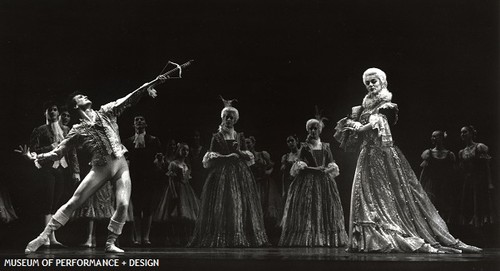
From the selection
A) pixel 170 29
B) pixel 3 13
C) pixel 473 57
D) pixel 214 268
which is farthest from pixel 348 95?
pixel 3 13

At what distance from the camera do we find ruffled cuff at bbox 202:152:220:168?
8367mm

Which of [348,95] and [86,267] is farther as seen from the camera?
[348,95]

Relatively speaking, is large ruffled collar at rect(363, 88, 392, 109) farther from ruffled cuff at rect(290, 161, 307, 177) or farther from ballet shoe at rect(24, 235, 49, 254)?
ballet shoe at rect(24, 235, 49, 254)

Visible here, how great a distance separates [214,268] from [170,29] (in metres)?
3.80

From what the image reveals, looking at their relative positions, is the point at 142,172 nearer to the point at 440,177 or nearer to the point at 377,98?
the point at 377,98

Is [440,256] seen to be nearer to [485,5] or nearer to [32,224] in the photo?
[485,5]

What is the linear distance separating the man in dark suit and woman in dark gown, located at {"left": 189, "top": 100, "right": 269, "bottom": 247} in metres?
0.69

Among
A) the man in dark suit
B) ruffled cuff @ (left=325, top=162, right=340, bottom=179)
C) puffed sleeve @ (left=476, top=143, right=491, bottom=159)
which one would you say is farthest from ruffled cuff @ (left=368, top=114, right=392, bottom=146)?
the man in dark suit

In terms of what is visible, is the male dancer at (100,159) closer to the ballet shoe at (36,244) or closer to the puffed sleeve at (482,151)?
the ballet shoe at (36,244)

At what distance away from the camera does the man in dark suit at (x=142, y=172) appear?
8.57 metres

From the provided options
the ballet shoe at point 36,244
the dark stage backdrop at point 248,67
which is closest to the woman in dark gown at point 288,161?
Result: the dark stage backdrop at point 248,67

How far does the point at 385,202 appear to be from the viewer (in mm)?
6859

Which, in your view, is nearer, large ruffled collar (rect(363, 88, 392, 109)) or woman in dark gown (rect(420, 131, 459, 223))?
large ruffled collar (rect(363, 88, 392, 109))

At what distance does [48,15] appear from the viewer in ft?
28.1
